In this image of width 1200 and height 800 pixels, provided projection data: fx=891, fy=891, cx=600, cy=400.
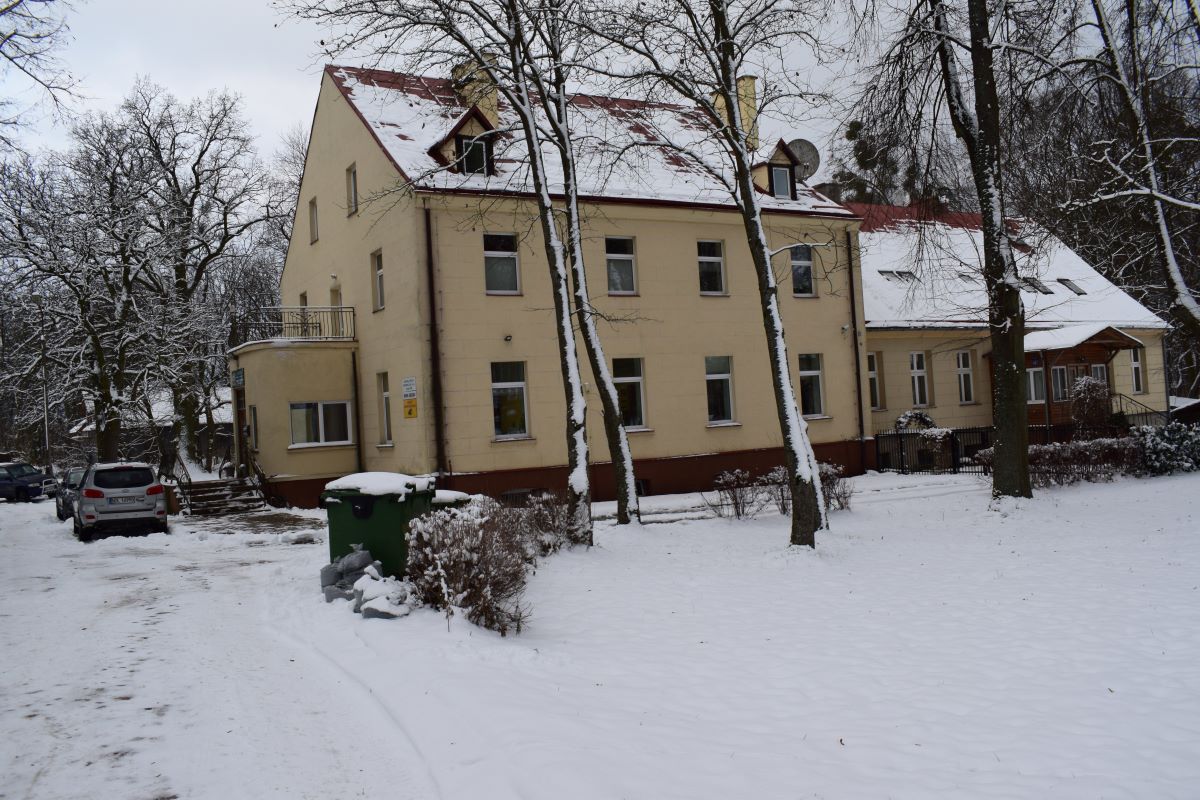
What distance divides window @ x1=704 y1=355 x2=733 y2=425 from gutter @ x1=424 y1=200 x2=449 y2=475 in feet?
24.0

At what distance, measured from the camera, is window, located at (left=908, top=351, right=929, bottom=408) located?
28.5 meters

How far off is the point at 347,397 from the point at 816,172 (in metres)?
16.8

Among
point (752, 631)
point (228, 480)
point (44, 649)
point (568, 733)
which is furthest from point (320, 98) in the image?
point (568, 733)

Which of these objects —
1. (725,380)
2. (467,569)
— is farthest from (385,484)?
(725,380)

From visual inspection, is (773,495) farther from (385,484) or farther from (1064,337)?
(1064,337)

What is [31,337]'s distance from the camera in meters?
30.5

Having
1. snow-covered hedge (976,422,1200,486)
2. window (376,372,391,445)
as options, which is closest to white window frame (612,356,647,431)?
window (376,372,391,445)

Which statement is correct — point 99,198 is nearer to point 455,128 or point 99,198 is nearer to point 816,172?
point 455,128

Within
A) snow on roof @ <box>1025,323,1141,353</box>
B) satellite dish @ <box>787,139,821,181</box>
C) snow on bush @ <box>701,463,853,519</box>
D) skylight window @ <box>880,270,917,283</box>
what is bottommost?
snow on bush @ <box>701,463,853,519</box>

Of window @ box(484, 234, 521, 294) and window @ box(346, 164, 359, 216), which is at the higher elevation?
window @ box(346, 164, 359, 216)

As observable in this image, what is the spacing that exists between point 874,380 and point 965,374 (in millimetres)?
3922

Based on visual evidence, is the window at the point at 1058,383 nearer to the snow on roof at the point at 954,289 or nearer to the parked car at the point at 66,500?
the snow on roof at the point at 954,289

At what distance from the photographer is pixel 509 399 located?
20.6 m

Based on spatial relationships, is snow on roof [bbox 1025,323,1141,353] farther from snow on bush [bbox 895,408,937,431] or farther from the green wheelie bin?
the green wheelie bin
